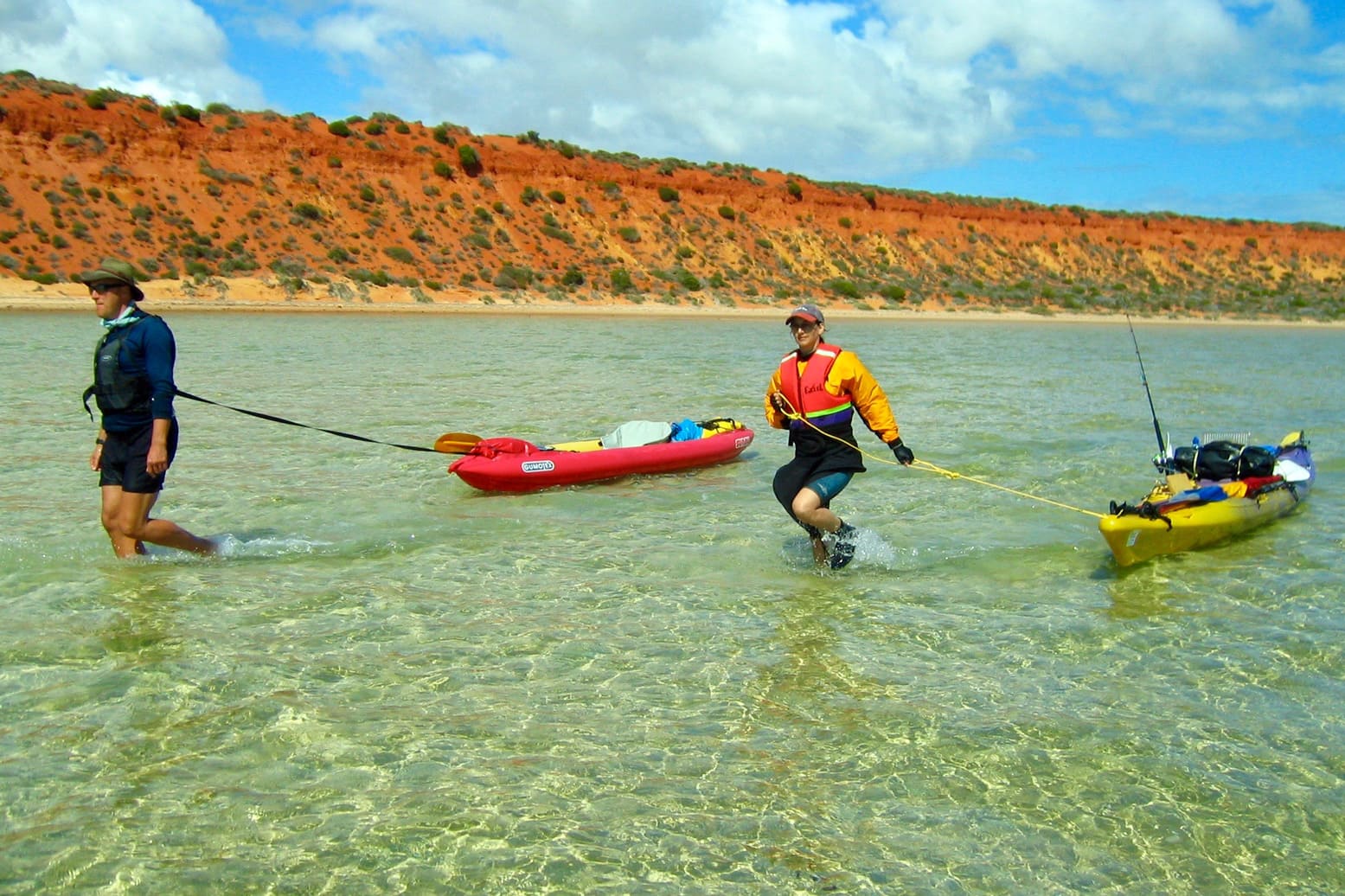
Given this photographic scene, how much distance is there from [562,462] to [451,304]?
111 feet

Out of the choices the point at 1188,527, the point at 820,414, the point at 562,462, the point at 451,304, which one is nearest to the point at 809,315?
the point at 820,414

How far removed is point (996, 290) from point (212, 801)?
60.3m

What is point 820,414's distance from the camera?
696 centimetres

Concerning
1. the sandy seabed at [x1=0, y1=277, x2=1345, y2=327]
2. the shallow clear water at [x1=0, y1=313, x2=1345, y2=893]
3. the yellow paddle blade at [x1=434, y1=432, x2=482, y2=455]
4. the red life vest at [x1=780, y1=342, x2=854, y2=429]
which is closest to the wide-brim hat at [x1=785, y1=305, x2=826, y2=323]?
Result: the red life vest at [x1=780, y1=342, x2=854, y2=429]

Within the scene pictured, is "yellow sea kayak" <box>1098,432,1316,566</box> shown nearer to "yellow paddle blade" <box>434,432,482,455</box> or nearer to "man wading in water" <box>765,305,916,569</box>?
"man wading in water" <box>765,305,916,569</box>

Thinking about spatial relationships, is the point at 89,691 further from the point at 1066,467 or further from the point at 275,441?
the point at 1066,467

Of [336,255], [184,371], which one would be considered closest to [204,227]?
[336,255]

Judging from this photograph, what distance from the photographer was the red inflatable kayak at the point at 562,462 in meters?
9.69

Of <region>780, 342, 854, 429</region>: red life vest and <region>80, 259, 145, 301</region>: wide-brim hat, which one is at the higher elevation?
<region>80, 259, 145, 301</region>: wide-brim hat

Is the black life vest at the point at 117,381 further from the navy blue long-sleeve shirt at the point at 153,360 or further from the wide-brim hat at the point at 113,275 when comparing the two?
the wide-brim hat at the point at 113,275

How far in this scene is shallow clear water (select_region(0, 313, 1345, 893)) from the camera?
384cm

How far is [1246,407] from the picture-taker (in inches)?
732

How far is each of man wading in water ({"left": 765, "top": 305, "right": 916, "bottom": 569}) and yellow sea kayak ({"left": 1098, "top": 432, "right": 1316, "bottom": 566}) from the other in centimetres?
172

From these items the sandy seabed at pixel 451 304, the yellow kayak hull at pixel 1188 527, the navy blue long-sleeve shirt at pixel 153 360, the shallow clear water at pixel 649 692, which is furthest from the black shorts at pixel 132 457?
the sandy seabed at pixel 451 304
